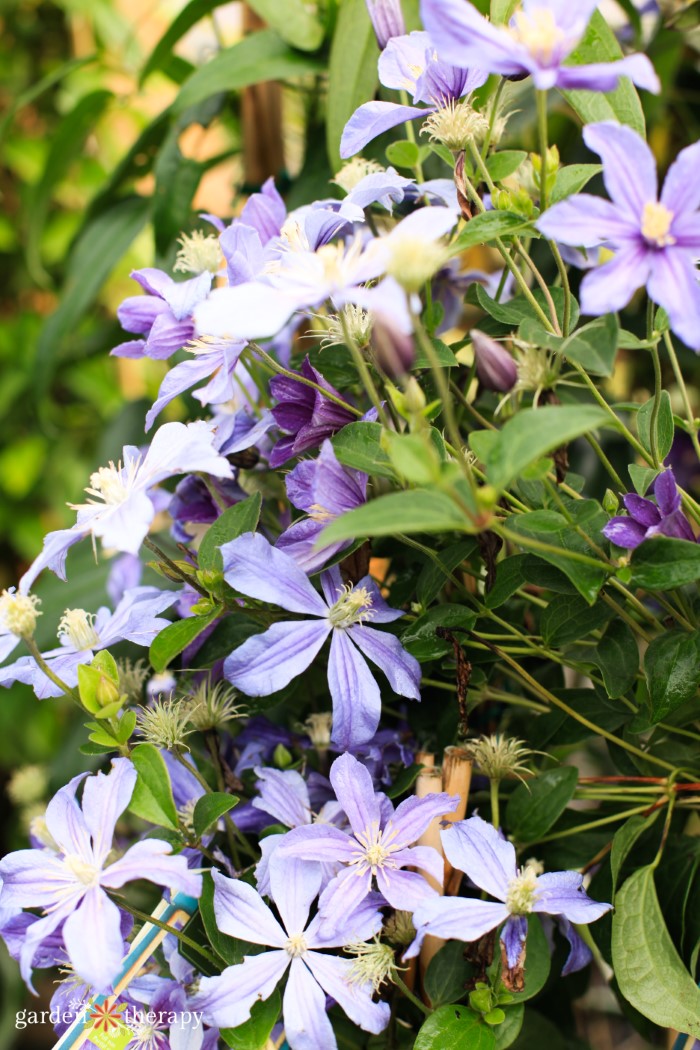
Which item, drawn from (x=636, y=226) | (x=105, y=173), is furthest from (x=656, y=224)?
(x=105, y=173)

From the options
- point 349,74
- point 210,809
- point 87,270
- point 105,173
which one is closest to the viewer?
point 210,809

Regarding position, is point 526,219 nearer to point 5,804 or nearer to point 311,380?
point 311,380

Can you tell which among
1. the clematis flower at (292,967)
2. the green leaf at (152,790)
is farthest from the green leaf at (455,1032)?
the green leaf at (152,790)

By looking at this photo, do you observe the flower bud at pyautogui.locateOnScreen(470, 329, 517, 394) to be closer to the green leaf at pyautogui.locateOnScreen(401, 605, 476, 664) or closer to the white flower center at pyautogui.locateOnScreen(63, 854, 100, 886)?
the green leaf at pyautogui.locateOnScreen(401, 605, 476, 664)

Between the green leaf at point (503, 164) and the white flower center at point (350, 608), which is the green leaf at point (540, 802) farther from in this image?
the green leaf at point (503, 164)

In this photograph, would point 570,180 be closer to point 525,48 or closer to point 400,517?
point 525,48

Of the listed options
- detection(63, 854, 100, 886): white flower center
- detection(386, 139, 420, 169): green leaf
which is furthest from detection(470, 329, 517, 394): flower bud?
detection(63, 854, 100, 886): white flower center
